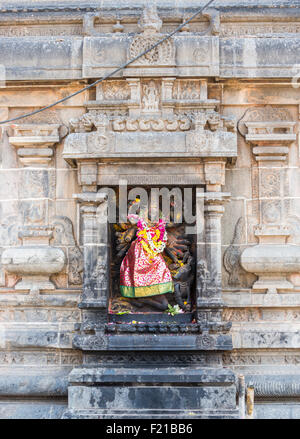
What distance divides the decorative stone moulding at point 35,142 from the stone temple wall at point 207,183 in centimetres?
2

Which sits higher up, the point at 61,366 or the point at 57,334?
the point at 57,334

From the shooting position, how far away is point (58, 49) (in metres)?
8.17

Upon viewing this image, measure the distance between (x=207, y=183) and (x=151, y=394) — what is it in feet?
9.94

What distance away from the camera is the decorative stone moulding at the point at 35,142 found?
8.20 m

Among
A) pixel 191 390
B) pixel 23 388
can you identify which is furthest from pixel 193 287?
pixel 23 388

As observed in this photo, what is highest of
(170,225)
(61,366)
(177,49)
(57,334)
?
(177,49)

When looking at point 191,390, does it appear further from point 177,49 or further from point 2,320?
point 177,49

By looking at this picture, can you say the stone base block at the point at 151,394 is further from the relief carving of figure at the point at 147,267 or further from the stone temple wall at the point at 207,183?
the relief carving of figure at the point at 147,267

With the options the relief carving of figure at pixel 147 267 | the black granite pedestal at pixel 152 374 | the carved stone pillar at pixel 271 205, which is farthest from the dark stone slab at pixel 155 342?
the carved stone pillar at pixel 271 205

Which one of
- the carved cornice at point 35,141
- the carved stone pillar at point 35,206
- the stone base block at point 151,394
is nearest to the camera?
the stone base block at point 151,394

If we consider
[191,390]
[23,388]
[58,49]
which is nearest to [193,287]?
[191,390]

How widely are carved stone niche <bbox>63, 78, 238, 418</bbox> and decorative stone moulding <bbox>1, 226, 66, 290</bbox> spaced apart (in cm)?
51
